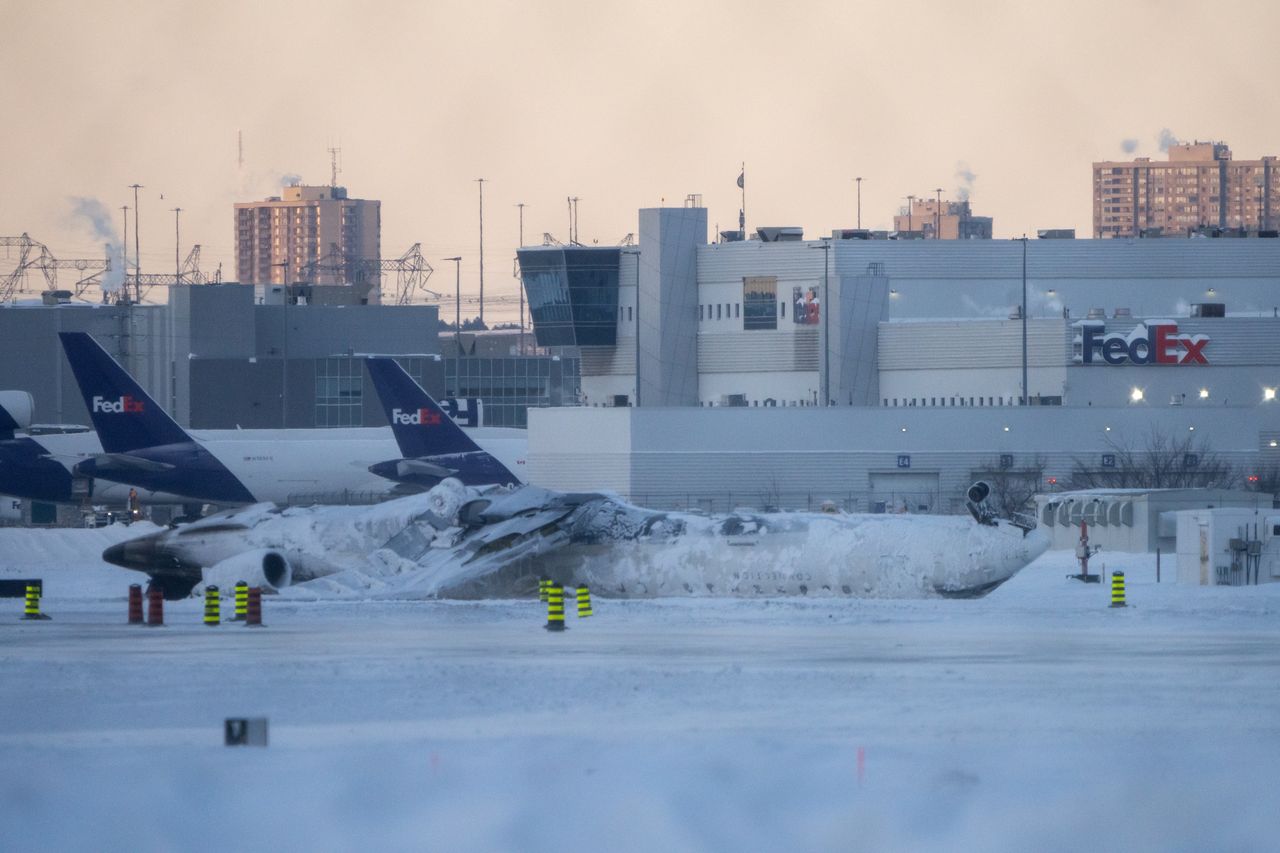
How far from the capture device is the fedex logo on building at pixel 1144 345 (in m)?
101

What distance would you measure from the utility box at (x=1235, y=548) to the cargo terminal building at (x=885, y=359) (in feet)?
117

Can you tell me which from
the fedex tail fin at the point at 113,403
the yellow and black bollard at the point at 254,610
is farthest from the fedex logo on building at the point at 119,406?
the yellow and black bollard at the point at 254,610

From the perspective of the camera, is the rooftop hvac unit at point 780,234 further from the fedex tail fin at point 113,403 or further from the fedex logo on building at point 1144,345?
the fedex tail fin at point 113,403

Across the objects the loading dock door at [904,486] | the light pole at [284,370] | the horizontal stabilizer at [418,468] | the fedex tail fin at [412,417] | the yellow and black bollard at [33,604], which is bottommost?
the yellow and black bollard at [33,604]

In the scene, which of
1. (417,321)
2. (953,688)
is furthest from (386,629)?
(417,321)

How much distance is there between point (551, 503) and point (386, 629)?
25.3 feet

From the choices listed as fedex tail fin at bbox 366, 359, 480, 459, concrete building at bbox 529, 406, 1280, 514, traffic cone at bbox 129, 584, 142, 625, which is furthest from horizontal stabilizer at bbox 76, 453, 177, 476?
traffic cone at bbox 129, 584, 142, 625

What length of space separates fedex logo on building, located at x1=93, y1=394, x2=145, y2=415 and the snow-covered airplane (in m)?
0.04

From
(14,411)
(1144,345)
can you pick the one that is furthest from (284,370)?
(14,411)

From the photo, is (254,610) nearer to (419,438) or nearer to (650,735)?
(650,735)

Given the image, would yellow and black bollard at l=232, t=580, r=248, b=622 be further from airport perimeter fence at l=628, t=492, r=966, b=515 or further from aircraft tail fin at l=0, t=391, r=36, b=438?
airport perimeter fence at l=628, t=492, r=966, b=515

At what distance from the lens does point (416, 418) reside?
83.6 meters

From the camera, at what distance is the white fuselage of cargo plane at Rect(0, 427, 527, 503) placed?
86000 millimetres

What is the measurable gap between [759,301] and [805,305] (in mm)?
3645
